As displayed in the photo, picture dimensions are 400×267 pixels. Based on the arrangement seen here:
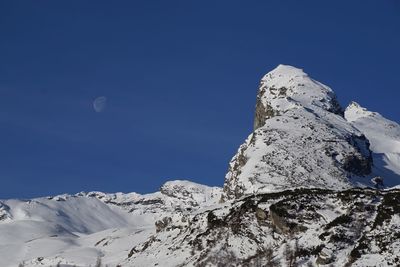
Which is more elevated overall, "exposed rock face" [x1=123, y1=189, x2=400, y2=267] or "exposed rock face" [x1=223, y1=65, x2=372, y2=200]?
"exposed rock face" [x1=223, y1=65, x2=372, y2=200]

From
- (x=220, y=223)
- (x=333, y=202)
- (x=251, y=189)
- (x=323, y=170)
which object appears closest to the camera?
(x=333, y=202)

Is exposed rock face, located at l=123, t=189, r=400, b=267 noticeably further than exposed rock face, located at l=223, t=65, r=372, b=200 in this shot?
No

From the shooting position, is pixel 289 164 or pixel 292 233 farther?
pixel 289 164

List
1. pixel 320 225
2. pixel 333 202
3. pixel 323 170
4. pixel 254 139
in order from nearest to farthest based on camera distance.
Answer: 1. pixel 320 225
2. pixel 333 202
3. pixel 323 170
4. pixel 254 139

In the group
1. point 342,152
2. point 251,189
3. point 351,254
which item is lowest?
point 351,254

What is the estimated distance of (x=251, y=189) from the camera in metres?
155

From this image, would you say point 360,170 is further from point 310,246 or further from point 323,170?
point 310,246

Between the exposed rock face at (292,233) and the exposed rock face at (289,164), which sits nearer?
the exposed rock face at (292,233)

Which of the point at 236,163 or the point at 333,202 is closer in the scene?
the point at 333,202

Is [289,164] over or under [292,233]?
over

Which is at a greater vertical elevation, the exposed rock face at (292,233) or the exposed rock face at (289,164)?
the exposed rock face at (289,164)

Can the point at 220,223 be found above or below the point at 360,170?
below

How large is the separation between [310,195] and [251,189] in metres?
47.2

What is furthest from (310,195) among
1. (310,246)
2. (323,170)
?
(323,170)
